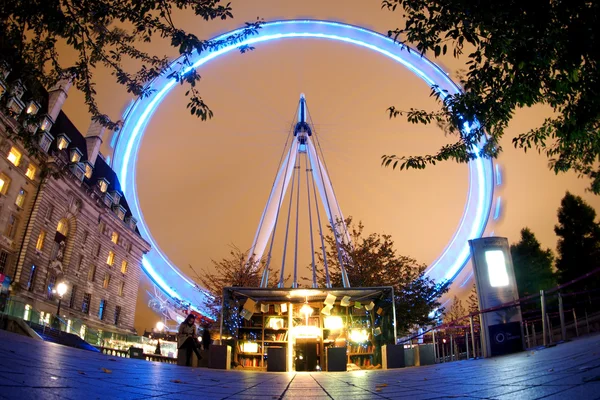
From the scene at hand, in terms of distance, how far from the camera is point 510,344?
34.7 ft

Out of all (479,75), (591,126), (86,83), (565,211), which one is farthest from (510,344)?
(565,211)

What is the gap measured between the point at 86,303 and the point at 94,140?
60.1 feet

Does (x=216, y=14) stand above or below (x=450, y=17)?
above

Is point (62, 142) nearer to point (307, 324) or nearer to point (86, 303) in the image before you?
point (86, 303)

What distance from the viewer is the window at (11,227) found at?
34466mm

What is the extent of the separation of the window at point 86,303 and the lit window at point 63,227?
22.0ft

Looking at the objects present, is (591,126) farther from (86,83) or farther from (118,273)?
(118,273)

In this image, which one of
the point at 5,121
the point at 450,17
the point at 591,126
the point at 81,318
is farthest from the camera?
the point at 81,318

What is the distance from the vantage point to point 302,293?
16672mm

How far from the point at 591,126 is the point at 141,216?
26.6 metres

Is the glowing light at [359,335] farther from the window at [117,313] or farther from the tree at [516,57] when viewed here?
the window at [117,313]

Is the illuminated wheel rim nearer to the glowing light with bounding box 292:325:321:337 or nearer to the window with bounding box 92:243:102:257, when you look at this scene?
the glowing light with bounding box 292:325:321:337

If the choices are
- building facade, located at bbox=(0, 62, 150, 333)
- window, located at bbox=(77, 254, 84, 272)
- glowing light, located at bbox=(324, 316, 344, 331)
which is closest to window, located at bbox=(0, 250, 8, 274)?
building facade, located at bbox=(0, 62, 150, 333)

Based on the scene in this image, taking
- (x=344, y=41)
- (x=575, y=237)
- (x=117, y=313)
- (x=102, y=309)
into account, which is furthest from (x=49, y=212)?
(x=575, y=237)
